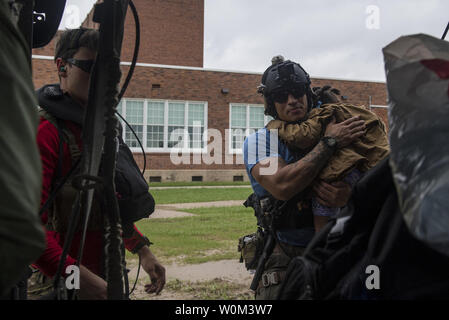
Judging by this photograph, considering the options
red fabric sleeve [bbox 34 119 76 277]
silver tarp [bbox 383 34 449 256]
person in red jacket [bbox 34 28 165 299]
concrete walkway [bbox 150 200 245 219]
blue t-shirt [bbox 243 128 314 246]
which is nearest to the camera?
silver tarp [bbox 383 34 449 256]

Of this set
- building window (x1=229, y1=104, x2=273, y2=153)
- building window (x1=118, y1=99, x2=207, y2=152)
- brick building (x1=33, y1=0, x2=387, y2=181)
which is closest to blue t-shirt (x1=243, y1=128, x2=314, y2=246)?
brick building (x1=33, y1=0, x2=387, y2=181)

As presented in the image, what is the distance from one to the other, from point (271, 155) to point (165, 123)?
1907cm

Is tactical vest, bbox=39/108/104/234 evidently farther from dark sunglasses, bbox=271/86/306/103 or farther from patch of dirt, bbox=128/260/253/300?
patch of dirt, bbox=128/260/253/300

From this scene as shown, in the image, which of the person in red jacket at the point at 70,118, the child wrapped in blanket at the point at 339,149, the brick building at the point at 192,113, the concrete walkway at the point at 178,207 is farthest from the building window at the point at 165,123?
the person in red jacket at the point at 70,118

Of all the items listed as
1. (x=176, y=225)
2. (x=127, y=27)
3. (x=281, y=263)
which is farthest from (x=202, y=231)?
(x=127, y=27)

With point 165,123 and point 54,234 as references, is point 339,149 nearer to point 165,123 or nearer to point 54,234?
point 54,234

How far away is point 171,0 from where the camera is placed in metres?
26.3

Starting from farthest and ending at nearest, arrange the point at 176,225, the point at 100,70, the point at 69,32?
the point at 176,225 → the point at 69,32 → the point at 100,70

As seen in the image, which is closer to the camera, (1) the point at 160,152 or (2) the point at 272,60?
(2) the point at 272,60

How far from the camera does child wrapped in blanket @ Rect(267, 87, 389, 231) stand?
6.64 feet

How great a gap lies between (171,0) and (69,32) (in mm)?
26632

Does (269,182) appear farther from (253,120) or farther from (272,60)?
(253,120)

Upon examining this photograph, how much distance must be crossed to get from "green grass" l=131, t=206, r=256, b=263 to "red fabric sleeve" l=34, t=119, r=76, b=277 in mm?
4170
